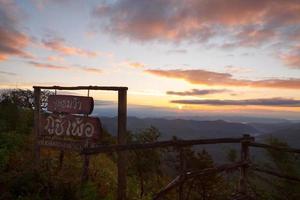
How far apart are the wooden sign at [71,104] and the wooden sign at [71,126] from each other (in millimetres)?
179

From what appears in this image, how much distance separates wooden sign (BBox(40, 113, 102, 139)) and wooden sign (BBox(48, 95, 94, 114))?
0.18m

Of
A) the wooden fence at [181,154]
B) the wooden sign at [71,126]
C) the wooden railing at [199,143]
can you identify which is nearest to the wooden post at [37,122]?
the wooden sign at [71,126]

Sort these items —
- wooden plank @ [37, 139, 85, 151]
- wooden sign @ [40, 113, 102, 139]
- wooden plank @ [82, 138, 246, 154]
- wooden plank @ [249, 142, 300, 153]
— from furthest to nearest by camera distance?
wooden plank @ [37, 139, 85, 151] < wooden sign @ [40, 113, 102, 139] < wooden plank @ [249, 142, 300, 153] < wooden plank @ [82, 138, 246, 154]

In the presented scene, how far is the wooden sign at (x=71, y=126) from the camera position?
9.16 metres

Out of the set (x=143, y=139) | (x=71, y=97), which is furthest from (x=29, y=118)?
(x=71, y=97)

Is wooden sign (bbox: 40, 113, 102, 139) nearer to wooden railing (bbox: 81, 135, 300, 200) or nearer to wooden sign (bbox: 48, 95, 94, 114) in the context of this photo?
wooden sign (bbox: 48, 95, 94, 114)

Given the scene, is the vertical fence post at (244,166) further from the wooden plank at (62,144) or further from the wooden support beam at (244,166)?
the wooden plank at (62,144)

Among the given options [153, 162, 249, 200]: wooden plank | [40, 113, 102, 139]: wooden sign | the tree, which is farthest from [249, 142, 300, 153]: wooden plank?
the tree

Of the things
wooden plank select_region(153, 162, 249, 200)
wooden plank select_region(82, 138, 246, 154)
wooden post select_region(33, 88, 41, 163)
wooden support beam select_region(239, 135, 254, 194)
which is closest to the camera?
wooden plank select_region(82, 138, 246, 154)

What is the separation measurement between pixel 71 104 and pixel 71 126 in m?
0.68

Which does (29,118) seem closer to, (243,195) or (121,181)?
(121,181)

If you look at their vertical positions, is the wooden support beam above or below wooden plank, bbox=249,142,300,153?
below

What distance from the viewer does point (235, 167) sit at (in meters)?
7.67

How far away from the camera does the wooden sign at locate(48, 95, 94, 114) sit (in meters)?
9.46
